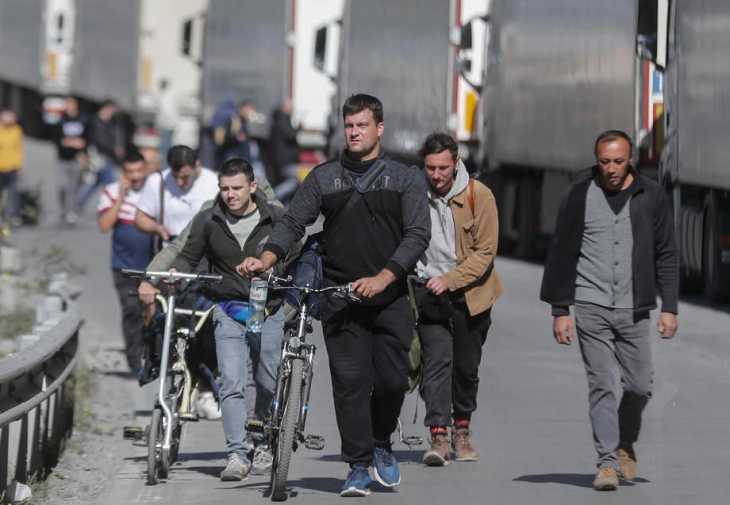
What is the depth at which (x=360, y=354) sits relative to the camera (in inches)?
332

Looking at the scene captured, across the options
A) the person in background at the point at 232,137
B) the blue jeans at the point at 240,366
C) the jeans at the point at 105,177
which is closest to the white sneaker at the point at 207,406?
the blue jeans at the point at 240,366

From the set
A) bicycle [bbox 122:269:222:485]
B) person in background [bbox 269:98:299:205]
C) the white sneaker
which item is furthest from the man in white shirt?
person in background [bbox 269:98:299:205]

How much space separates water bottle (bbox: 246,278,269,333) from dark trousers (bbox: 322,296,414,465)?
49 centimetres

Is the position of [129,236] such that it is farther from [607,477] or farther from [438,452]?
[607,477]

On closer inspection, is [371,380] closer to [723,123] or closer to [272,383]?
[272,383]

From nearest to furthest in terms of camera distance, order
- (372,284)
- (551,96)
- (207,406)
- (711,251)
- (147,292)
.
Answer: (372,284) < (147,292) < (207,406) < (711,251) < (551,96)

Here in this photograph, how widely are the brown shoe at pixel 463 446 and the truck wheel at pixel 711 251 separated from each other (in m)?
7.16

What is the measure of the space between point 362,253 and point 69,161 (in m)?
18.7

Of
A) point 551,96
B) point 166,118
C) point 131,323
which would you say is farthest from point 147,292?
point 166,118

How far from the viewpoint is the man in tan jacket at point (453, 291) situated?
9.45m

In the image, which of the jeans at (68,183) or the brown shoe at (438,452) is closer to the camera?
the brown shoe at (438,452)

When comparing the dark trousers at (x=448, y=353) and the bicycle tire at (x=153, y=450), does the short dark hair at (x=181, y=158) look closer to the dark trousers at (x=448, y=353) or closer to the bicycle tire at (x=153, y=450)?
the dark trousers at (x=448, y=353)

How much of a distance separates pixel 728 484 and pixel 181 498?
8.57ft

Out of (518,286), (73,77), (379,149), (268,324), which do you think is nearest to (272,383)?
(268,324)
